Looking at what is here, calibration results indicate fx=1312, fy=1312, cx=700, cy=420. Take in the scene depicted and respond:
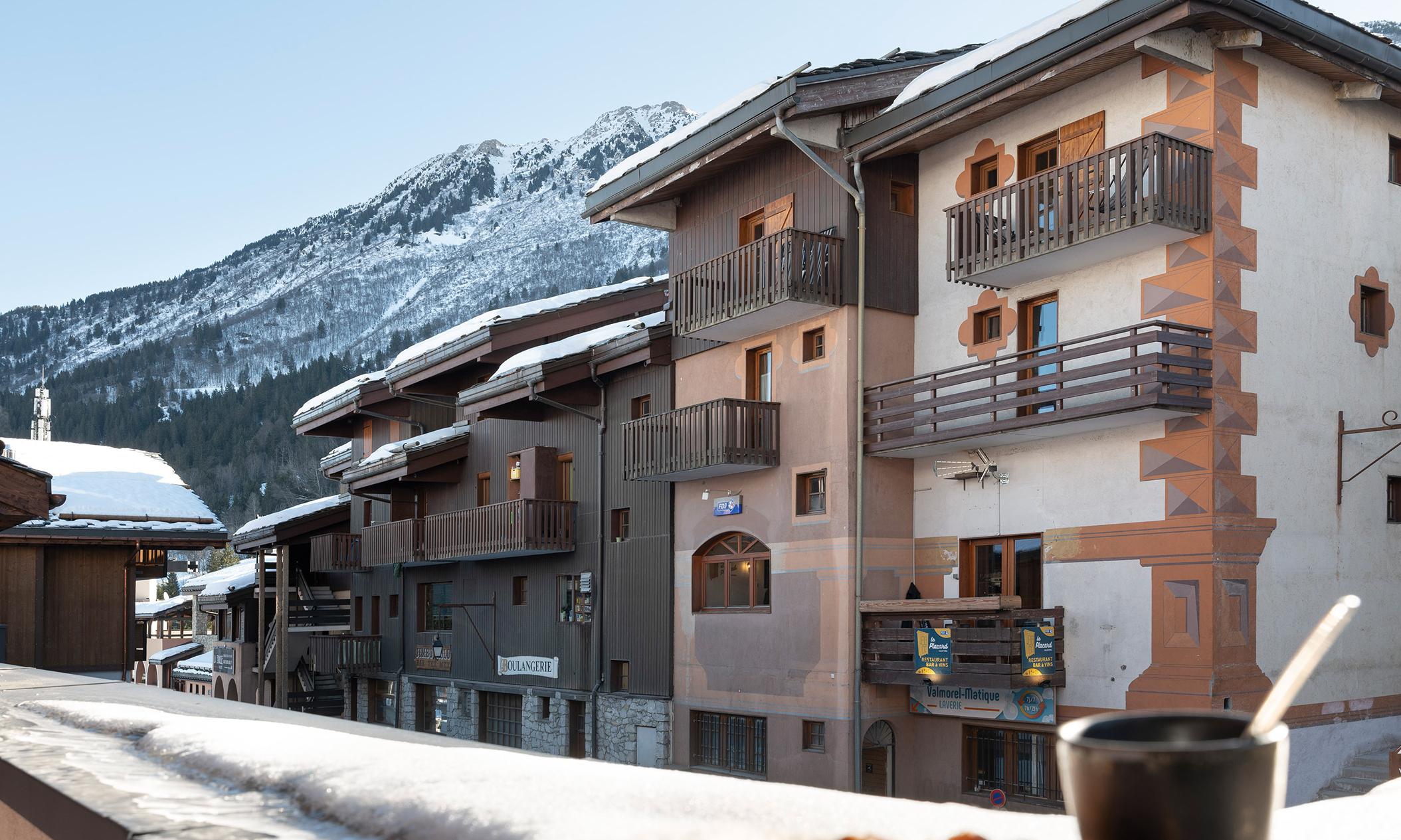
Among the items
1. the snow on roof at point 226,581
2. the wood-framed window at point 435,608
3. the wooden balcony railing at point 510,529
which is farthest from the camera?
the snow on roof at point 226,581

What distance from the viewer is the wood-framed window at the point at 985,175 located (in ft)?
63.0

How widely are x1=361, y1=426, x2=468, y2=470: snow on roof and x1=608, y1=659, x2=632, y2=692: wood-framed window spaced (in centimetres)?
873

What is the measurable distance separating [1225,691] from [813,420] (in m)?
7.67

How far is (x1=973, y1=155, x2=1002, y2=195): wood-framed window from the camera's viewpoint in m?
19.2

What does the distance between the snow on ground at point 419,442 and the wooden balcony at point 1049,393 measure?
50.3 feet

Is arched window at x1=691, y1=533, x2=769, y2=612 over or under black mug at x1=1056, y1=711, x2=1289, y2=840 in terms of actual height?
under

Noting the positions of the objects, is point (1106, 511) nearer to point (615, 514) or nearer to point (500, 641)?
point (615, 514)

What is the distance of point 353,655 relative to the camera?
35.9 metres

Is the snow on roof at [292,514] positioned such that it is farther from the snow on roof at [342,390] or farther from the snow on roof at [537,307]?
the snow on roof at [537,307]

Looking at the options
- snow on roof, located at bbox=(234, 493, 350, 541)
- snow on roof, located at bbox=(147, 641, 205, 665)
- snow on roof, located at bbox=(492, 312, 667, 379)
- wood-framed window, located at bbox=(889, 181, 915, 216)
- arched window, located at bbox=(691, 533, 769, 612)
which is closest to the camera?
wood-framed window, located at bbox=(889, 181, 915, 216)

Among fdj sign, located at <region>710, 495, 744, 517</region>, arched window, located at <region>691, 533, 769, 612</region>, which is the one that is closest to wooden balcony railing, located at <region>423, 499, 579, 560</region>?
arched window, located at <region>691, 533, 769, 612</region>

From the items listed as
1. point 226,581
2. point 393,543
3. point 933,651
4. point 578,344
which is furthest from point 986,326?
point 226,581

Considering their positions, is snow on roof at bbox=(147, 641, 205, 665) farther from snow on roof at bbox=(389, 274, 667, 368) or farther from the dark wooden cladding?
the dark wooden cladding

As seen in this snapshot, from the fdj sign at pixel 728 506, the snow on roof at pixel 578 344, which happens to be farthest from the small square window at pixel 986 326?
the snow on roof at pixel 578 344
